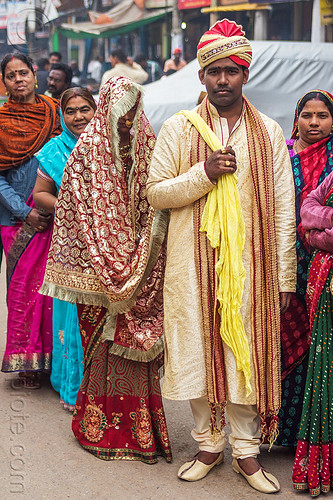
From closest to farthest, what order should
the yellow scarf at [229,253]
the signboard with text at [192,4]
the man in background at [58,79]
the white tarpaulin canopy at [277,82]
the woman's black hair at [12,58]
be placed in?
the yellow scarf at [229,253]
the woman's black hair at [12,58]
the man in background at [58,79]
the white tarpaulin canopy at [277,82]
the signboard with text at [192,4]

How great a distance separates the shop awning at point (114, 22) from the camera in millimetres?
18188

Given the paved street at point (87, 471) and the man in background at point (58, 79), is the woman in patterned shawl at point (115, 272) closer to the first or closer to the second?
the paved street at point (87, 471)

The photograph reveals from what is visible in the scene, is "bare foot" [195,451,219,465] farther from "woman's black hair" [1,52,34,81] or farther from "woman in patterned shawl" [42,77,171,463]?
"woman's black hair" [1,52,34,81]

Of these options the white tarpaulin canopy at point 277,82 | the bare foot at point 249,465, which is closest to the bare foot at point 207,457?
the bare foot at point 249,465

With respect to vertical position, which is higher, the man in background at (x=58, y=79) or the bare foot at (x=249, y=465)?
the man in background at (x=58, y=79)

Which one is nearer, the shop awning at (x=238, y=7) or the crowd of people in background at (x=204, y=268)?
the crowd of people in background at (x=204, y=268)

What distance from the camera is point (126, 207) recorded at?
3.41 metres

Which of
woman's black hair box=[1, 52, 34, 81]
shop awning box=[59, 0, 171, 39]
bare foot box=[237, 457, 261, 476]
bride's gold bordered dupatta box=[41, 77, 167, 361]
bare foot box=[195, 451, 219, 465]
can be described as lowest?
bare foot box=[195, 451, 219, 465]

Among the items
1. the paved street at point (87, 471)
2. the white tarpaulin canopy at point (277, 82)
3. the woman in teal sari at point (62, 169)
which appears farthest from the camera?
the white tarpaulin canopy at point (277, 82)

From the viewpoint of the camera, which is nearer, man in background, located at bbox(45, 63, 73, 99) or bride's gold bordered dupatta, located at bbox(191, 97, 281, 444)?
bride's gold bordered dupatta, located at bbox(191, 97, 281, 444)

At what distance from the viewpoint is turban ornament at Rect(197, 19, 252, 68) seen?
296 cm

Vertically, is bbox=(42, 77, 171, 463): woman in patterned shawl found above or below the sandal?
above

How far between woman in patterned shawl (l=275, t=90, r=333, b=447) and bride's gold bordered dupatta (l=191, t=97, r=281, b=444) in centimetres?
36

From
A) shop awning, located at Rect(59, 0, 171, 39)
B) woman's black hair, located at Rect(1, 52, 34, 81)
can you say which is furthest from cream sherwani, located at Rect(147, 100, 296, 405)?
shop awning, located at Rect(59, 0, 171, 39)
